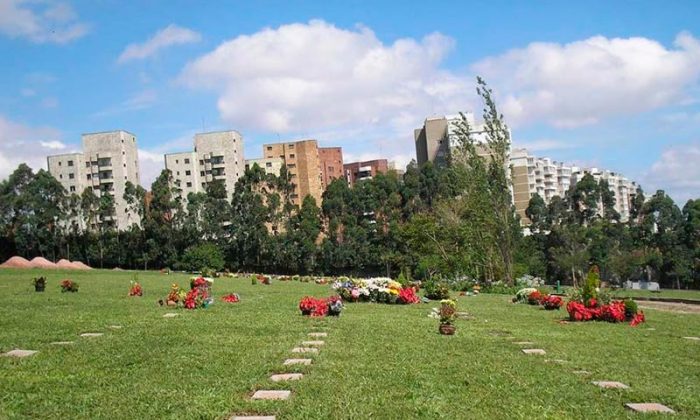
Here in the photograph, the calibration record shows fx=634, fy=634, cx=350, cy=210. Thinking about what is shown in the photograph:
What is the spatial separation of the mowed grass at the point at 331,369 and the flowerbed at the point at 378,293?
222 inches

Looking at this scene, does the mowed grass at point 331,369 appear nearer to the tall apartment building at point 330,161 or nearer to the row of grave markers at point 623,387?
the row of grave markers at point 623,387

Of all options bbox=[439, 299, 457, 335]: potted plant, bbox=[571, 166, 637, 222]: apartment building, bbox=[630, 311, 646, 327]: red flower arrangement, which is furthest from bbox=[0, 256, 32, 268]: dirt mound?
bbox=[571, 166, 637, 222]: apartment building

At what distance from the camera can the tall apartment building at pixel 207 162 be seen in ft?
281

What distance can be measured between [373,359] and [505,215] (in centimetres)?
2855

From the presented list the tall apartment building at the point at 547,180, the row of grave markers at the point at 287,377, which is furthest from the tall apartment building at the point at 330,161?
the row of grave markers at the point at 287,377

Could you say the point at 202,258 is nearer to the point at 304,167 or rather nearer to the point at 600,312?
the point at 304,167

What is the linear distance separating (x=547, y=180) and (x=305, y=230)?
212 feet

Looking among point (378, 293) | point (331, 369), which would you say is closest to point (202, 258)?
point (378, 293)

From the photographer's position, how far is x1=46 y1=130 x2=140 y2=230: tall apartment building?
3147 inches

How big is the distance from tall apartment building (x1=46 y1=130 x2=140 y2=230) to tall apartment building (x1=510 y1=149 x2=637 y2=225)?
51.9 meters

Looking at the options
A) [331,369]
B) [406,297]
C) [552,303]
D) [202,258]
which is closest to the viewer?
[331,369]

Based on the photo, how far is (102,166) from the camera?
8012cm

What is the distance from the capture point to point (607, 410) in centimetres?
552

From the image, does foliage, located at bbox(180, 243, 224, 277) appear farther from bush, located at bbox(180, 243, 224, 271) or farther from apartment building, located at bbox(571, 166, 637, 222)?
apartment building, located at bbox(571, 166, 637, 222)
